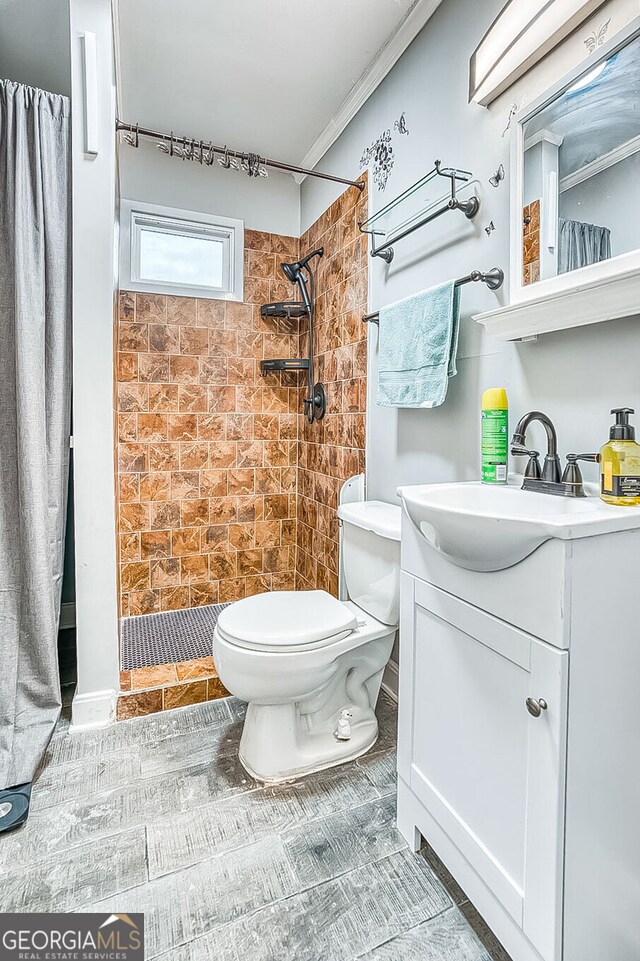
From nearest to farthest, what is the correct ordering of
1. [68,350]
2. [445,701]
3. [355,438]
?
[445,701]
[68,350]
[355,438]

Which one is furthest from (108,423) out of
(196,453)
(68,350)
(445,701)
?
(445,701)

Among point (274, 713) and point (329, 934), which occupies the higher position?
point (274, 713)

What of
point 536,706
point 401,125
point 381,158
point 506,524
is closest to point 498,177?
point 401,125

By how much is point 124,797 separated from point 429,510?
1255 mm

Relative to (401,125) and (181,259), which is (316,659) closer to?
(401,125)

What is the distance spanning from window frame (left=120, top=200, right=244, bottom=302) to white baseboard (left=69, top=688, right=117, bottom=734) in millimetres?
1931

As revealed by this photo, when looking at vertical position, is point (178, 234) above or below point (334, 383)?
above

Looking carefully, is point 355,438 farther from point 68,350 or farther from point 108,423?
point 68,350

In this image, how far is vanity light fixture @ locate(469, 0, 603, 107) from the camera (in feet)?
3.70

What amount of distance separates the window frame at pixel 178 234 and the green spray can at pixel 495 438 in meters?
1.89

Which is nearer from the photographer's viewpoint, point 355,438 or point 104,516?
point 104,516

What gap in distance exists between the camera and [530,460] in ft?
3.98

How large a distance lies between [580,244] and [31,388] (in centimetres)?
164

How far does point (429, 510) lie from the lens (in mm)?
962
